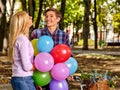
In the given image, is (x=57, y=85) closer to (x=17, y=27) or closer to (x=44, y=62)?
(x=44, y=62)

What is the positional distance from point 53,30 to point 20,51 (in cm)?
95

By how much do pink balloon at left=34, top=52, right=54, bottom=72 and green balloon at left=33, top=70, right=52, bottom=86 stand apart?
8cm

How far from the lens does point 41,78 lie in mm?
5797

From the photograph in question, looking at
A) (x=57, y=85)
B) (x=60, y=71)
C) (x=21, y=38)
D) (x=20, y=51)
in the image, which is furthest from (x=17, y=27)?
(x=57, y=85)

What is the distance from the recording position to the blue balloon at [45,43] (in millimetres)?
5904

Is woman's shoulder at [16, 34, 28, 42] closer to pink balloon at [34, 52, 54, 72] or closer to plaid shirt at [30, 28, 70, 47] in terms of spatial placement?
pink balloon at [34, 52, 54, 72]

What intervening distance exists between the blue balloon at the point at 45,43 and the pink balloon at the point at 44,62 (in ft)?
0.27

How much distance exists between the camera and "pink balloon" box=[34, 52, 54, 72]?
18.8ft

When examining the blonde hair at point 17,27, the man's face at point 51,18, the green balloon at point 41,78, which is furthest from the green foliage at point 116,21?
the blonde hair at point 17,27

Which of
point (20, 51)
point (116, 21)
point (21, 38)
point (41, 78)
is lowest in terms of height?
point (116, 21)

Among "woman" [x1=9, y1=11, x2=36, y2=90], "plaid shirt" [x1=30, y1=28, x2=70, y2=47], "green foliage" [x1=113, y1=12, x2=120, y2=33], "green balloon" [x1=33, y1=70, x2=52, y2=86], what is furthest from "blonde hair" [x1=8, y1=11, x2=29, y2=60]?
"green foliage" [x1=113, y1=12, x2=120, y2=33]

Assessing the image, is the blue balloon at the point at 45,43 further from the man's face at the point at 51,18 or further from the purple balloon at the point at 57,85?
the purple balloon at the point at 57,85

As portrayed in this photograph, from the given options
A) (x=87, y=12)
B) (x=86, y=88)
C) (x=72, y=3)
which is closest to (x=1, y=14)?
(x=87, y=12)

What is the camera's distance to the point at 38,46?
19.5 ft
